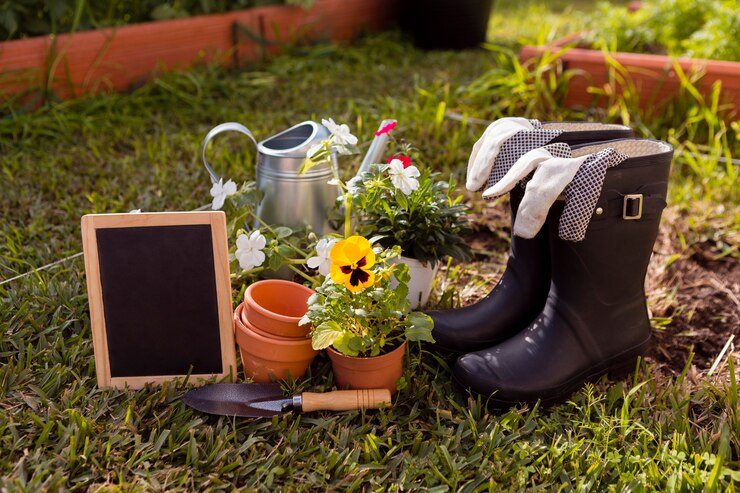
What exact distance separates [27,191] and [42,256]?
480 millimetres

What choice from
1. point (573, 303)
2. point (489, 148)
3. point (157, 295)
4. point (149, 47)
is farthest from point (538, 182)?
point (149, 47)

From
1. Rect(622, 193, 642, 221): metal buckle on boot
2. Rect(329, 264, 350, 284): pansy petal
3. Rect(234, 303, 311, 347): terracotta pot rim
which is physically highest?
Rect(622, 193, 642, 221): metal buckle on boot

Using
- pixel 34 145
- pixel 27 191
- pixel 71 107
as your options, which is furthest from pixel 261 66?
pixel 27 191

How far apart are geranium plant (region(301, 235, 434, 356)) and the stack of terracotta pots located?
0.20 feet

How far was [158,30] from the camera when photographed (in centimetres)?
336

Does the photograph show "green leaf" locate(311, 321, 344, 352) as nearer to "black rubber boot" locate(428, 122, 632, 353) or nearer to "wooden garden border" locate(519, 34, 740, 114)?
"black rubber boot" locate(428, 122, 632, 353)

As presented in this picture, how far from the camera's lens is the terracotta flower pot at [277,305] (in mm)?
1447

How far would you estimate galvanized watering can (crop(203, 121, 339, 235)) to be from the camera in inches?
70.8

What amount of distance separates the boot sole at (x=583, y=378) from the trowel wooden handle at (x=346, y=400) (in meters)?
0.18

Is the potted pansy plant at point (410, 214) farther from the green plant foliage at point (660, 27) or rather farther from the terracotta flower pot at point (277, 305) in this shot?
the green plant foliage at point (660, 27)

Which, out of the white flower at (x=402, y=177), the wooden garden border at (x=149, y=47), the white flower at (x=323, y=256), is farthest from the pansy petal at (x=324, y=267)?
the wooden garden border at (x=149, y=47)

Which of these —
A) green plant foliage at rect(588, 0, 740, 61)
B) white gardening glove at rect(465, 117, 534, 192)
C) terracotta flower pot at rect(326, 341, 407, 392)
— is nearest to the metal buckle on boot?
white gardening glove at rect(465, 117, 534, 192)

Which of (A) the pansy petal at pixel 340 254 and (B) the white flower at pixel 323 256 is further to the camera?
(B) the white flower at pixel 323 256

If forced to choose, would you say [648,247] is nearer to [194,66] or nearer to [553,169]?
[553,169]
